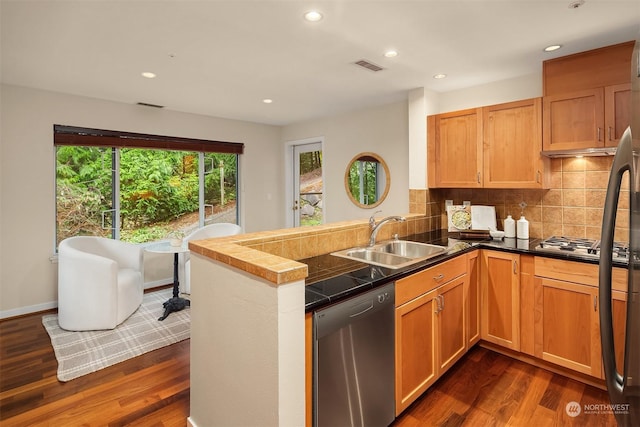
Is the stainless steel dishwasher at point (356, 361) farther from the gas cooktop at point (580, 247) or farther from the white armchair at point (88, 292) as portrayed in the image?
the white armchair at point (88, 292)

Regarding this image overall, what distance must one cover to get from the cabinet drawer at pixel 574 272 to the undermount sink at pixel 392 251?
2.24 ft

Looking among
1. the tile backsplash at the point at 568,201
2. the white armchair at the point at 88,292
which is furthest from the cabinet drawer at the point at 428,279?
the white armchair at the point at 88,292

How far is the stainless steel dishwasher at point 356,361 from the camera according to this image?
1450 millimetres

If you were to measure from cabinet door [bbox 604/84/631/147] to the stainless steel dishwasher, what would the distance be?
78.5 inches

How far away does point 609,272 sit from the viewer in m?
0.87

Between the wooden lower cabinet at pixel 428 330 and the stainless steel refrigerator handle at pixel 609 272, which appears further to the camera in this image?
the wooden lower cabinet at pixel 428 330

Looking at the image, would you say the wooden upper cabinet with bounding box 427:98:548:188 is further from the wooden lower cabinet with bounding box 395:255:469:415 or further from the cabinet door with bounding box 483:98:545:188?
the wooden lower cabinet with bounding box 395:255:469:415

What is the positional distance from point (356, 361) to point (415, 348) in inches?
22.3

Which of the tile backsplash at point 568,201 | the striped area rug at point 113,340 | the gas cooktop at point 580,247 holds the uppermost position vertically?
the tile backsplash at point 568,201

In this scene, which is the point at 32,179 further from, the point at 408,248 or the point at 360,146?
the point at 408,248

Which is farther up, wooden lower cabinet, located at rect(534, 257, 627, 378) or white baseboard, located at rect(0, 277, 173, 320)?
wooden lower cabinet, located at rect(534, 257, 627, 378)

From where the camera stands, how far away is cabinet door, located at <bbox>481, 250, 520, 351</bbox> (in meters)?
2.58

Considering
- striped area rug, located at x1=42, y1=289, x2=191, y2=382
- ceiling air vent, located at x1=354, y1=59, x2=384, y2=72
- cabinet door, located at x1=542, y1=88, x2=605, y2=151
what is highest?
ceiling air vent, located at x1=354, y1=59, x2=384, y2=72

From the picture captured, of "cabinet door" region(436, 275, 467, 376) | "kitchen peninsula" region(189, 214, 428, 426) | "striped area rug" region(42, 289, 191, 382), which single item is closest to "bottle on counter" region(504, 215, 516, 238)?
"cabinet door" region(436, 275, 467, 376)
